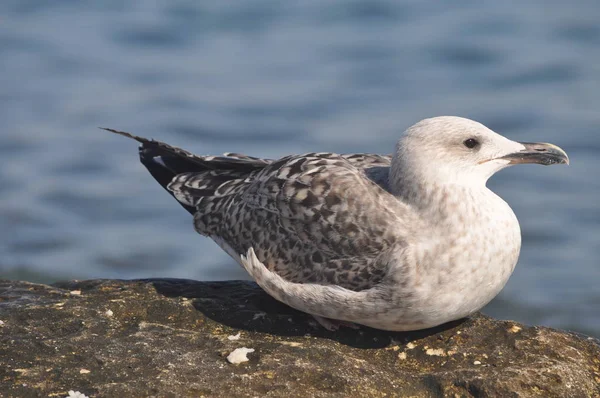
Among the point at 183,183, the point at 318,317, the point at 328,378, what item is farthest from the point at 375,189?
the point at 183,183

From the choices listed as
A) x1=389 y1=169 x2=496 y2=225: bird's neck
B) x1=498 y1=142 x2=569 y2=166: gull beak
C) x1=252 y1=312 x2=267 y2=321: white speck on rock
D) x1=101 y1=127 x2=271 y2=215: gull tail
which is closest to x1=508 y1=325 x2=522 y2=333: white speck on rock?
x1=389 y1=169 x2=496 y2=225: bird's neck

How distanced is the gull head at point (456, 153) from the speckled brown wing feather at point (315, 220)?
245 mm

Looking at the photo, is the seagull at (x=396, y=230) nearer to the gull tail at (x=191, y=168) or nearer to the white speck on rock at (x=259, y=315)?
the white speck on rock at (x=259, y=315)

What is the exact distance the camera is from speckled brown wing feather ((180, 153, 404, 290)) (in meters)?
5.72

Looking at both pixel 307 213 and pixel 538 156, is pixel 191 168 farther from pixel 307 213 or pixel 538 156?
pixel 538 156

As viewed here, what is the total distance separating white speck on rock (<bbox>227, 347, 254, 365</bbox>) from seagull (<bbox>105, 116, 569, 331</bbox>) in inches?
23.0

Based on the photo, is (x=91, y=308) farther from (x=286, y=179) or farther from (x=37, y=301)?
(x=286, y=179)

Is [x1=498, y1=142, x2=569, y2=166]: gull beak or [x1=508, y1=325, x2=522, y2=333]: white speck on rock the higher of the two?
[x1=498, y1=142, x2=569, y2=166]: gull beak

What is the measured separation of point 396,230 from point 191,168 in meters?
2.09

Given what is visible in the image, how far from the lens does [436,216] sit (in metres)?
5.63

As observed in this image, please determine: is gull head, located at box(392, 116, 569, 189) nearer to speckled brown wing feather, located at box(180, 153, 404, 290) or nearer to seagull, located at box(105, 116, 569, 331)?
seagull, located at box(105, 116, 569, 331)

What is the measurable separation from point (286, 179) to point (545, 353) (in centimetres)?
182

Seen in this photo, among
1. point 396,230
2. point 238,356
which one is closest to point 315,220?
point 396,230

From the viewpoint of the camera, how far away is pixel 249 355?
17.7ft
